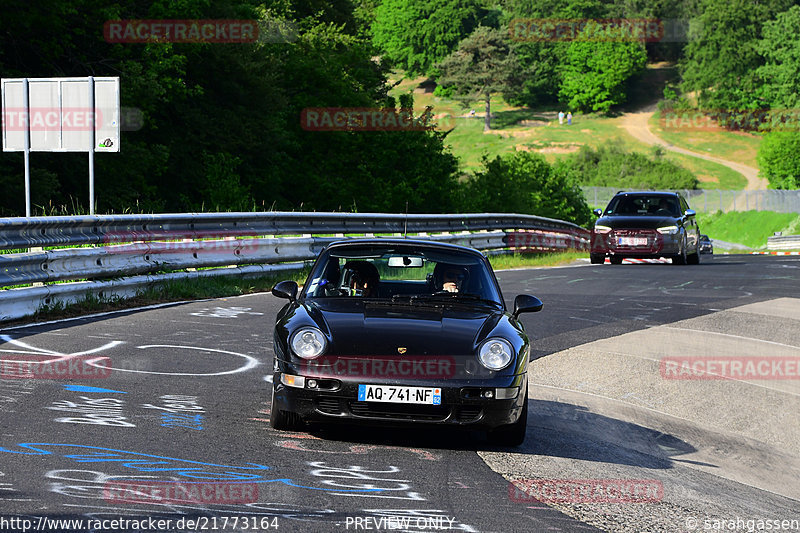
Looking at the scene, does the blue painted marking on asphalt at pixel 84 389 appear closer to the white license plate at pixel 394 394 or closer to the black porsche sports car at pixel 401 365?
the black porsche sports car at pixel 401 365

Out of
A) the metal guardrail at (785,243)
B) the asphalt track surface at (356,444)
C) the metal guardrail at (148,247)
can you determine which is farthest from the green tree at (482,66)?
the asphalt track surface at (356,444)

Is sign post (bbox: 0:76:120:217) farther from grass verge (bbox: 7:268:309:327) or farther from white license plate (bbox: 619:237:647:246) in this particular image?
white license plate (bbox: 619:237:647:246)

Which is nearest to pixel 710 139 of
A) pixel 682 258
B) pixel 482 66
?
pixel 482 66

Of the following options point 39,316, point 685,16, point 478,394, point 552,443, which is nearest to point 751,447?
point 552,443

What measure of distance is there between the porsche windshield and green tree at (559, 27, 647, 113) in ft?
469

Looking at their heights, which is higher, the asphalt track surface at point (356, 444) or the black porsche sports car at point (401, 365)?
the black porsche sports car at point (401, 365)

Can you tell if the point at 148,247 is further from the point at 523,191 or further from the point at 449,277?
the point at 523,191

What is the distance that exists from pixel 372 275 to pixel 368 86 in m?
47.4

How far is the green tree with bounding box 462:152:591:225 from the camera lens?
52531 millimetres

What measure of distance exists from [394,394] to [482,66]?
143 metres

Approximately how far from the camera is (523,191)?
54938 mm

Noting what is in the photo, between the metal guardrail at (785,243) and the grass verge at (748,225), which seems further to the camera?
the grass verge at (748,225)

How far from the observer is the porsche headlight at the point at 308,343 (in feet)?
21.7

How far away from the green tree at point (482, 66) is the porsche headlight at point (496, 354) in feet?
458
